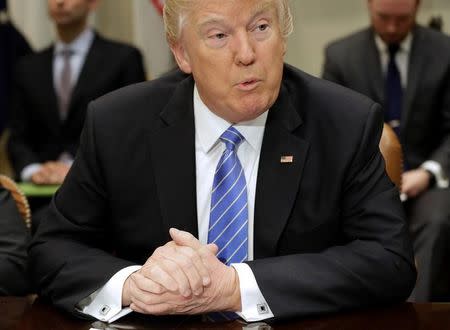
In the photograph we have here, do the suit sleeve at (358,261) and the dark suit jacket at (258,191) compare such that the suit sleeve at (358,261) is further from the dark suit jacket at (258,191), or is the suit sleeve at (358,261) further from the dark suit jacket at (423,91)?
the dark suit jacket at (423,91)

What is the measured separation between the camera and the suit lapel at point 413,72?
4.54 meters

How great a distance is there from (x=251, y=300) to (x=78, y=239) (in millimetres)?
565

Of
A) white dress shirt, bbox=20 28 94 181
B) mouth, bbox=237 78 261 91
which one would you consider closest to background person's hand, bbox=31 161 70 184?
white dress shirt, bbox=20 28 94 181

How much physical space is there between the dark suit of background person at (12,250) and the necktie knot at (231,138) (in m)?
0.65

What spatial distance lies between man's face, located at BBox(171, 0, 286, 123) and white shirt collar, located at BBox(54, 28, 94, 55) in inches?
119

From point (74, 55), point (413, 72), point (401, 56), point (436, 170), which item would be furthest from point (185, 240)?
point (74, 55)

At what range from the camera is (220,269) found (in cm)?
204

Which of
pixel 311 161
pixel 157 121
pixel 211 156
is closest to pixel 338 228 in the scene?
pixel 311 161

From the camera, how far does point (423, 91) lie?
179 inches

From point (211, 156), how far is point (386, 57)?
2.56m

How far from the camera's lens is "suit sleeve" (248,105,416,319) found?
2029 millimetres

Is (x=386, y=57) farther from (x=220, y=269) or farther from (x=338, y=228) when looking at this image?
(x=220, y=269)

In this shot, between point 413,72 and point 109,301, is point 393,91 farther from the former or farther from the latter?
point 109,301

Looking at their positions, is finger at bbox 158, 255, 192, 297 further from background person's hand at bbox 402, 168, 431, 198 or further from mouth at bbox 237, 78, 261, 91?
background person's hand at bbox 402, 168, 431, 198
